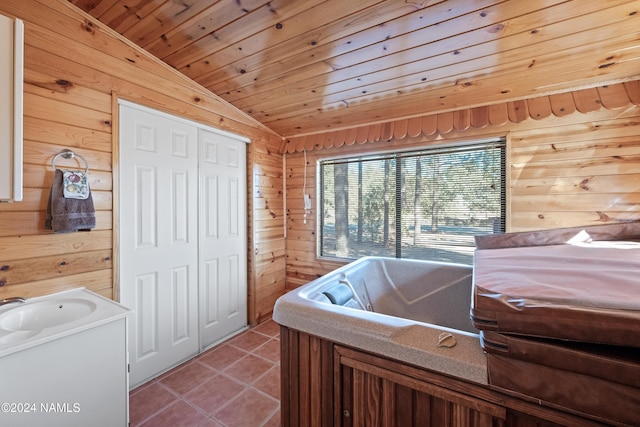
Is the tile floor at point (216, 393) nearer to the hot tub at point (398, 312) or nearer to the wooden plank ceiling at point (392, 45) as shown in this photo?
the hot tub at point (398, 312)

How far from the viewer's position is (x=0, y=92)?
1.08 m

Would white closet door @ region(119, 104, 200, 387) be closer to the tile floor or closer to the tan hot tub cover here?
the tile floor

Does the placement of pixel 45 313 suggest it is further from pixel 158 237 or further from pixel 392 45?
pixel 392 45

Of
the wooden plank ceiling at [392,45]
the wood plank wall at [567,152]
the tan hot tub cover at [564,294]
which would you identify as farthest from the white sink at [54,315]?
the wood plank wall at [567,152]

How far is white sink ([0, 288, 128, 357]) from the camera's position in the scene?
1.08 metres

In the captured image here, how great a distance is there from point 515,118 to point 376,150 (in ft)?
3.89

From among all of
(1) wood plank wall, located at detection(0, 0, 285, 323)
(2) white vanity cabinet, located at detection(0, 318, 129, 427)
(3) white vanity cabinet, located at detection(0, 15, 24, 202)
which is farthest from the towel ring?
(2) white vanity cabinet, located at detection(0, 318, 129, 427)

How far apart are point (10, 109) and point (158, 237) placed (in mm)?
1126

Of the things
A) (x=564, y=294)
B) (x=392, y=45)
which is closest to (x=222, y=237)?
(x=392, y=45)

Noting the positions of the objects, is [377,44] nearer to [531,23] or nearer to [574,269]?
[531,23]

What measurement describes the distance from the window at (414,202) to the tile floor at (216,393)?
1.43 metres

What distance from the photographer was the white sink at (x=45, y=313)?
4.17 feet

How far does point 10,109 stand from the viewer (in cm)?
110

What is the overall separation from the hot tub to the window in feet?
1.27
